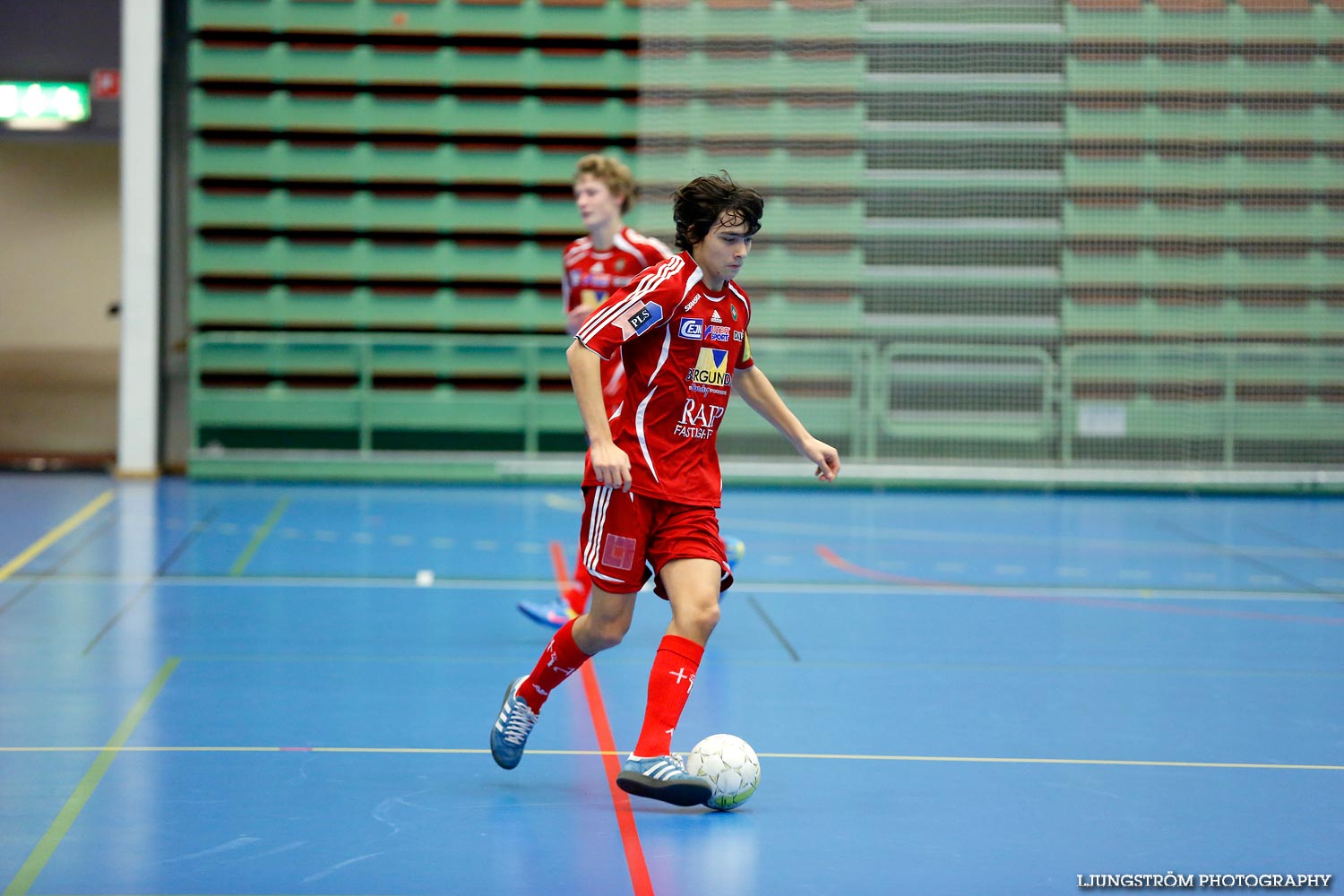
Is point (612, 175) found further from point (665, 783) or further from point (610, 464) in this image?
point (665, 783)

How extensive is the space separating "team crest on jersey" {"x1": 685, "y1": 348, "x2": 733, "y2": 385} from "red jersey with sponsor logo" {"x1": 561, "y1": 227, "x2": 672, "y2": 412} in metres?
2.31

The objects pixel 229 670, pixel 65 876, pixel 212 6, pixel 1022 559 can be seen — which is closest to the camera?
pixel 65 876

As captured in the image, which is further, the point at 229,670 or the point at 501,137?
the point at 501,137

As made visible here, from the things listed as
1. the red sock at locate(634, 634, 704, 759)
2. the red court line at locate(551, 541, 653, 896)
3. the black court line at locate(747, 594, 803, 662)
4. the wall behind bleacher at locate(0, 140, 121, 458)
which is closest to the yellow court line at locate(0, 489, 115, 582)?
the red court line at locate(551, 541, 653, 896)

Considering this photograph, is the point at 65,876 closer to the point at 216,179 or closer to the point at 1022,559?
the point at 1022,559

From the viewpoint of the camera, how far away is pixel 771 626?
6.27 meters

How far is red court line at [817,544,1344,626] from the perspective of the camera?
262 inches

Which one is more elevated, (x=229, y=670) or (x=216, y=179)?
(x=216, y=179)

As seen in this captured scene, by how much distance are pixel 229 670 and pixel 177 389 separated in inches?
311

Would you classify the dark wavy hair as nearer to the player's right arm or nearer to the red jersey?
the player's right arm

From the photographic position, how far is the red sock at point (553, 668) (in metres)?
3.85

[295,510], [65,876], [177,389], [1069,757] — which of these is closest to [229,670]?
[65,876]

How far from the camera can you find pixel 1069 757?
4.21 m

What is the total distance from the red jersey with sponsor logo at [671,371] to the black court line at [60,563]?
12.2ft
